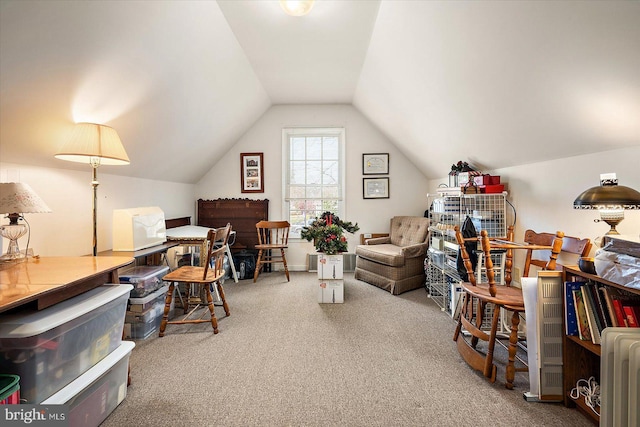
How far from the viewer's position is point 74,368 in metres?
1.30

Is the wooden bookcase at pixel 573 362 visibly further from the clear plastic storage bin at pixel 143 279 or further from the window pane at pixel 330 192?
the window pane at pixel 330 192

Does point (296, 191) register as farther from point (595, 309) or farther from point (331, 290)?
point (595, 309)

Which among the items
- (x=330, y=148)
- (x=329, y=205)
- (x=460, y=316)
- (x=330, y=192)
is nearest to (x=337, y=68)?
(x=330, y=148)

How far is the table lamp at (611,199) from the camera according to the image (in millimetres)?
1353

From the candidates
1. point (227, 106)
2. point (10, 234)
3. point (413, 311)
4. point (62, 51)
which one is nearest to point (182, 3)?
point (62, 51)

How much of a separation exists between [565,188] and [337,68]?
2619 millimetres

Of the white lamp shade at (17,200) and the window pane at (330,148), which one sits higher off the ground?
the window pane at (330,148)

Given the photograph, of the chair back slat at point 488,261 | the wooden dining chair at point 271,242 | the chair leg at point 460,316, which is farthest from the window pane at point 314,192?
the chair back slat at point 488,261

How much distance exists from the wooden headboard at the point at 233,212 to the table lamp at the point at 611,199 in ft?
13.1

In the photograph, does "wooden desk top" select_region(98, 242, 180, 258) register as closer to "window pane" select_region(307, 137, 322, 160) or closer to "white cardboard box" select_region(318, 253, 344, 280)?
"white cardboard box" select_region(318, 253, 344, 280)

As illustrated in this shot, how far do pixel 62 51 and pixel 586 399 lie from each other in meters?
3.46

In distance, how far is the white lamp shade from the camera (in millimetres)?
1463

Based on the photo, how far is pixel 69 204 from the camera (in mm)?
2291

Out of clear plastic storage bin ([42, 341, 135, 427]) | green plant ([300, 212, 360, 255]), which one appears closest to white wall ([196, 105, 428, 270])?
green plant ([300, 212, 360, 255])
